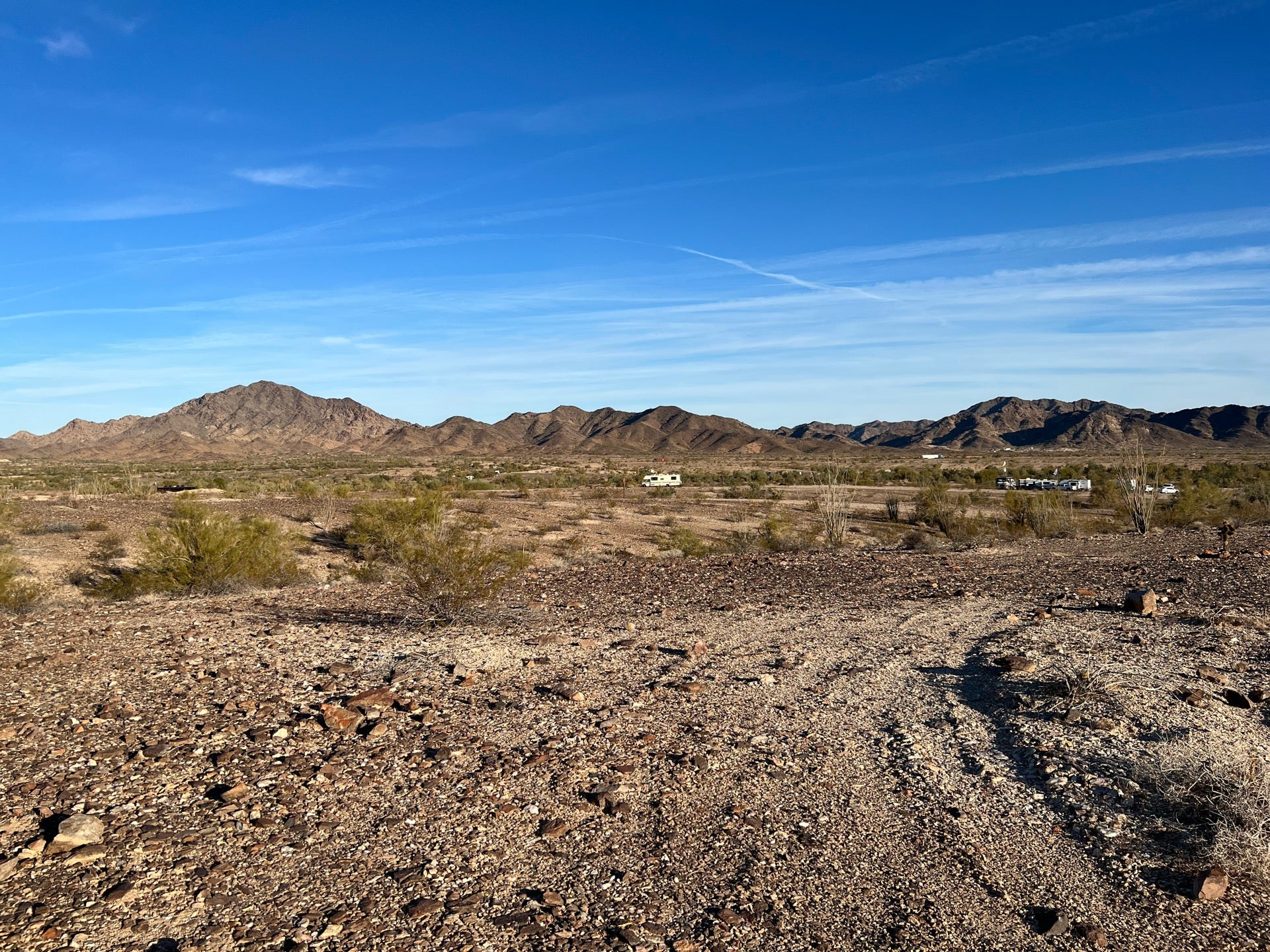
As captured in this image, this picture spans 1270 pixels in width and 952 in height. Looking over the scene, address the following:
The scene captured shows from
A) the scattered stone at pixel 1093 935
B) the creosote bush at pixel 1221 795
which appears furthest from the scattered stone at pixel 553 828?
the creosote bush at pixel 1221 795

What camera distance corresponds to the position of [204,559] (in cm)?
1512

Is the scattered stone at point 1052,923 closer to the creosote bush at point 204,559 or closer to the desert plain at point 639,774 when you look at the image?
the desert plain at point 639,774

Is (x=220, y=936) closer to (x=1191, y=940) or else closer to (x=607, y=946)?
(x=607, y=946)

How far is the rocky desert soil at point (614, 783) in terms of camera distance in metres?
4.47

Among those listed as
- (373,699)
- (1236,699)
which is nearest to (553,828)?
(373,699)

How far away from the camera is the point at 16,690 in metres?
7.91

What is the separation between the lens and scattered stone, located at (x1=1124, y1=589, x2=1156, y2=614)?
38.7 ft

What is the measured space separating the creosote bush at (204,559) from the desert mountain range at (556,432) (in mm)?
113515

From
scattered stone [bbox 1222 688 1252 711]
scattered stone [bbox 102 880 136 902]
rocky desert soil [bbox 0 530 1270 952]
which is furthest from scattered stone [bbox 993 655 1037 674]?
scattered stone [bbox 102 880 136 902]

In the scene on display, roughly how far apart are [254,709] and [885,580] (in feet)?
36.4

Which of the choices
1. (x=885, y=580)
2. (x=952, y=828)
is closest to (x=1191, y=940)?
(x=952, y=828)

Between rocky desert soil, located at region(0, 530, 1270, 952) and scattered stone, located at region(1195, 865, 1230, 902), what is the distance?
0.02 meters

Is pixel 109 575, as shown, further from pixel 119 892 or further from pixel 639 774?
pixel 639 774

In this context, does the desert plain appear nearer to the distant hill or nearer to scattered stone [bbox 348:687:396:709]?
scattered stone [bbox 348:687:396:709]
